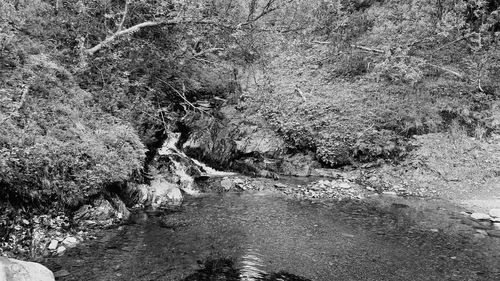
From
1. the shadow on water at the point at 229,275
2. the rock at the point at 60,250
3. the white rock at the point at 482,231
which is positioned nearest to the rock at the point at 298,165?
the white rock at the point at 482,231

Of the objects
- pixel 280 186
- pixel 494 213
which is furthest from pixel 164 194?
pixel 494 213

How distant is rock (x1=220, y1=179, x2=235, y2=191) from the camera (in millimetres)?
11705

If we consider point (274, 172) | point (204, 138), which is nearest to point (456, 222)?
point (274, 172)

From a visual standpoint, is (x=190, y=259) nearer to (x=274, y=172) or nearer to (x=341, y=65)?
(x=274, y=172)

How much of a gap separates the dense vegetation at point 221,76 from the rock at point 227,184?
9.28 ft

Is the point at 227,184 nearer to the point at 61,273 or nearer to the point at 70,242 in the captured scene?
the point at 70,242

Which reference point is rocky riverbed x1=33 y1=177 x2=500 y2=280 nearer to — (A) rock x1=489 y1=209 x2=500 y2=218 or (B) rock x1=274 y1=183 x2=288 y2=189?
(A) rock x1=489 y1=209 x2=500 y2=218

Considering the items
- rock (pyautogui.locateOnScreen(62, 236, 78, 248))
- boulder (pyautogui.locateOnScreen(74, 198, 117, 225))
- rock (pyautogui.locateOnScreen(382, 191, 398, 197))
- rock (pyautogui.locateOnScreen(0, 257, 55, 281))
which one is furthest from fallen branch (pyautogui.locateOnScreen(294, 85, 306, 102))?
rock (pyautogui.locateOnScreen(0, 257, 55, 281))

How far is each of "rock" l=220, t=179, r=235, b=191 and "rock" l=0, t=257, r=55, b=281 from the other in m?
7.34

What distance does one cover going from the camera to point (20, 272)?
4.05 metres

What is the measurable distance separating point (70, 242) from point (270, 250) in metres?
3.80

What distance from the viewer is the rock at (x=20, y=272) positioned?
387 cm

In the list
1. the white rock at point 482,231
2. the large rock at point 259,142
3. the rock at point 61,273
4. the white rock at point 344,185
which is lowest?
the rock at point 61,273

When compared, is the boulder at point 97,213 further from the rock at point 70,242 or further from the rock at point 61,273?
the rock at point 61,273
